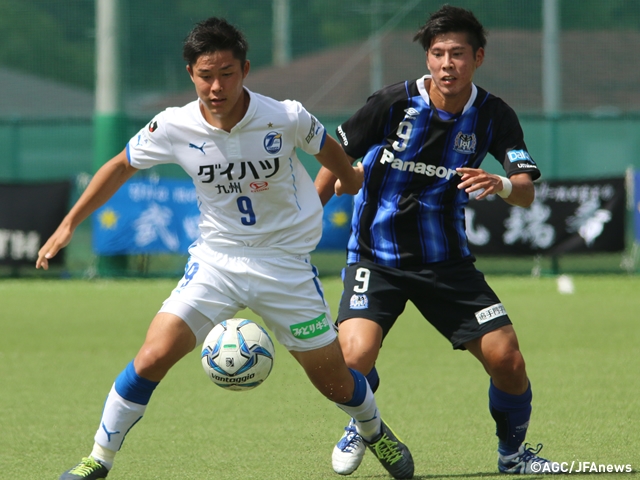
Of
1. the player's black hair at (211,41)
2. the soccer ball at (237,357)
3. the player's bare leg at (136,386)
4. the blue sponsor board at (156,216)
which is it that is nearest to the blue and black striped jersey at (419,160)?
the soccer ball at (237,357)

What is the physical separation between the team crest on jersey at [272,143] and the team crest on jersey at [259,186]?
0.48ft

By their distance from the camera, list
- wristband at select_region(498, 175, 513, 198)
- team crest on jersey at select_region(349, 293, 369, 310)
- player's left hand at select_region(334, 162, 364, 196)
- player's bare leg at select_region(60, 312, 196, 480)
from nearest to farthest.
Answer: player's bare leg at select_region(60, 312, 196, 480) < wristband at select_region(498, 175, 513, 198) < player's left hand at select_region(334, 162, 364, 196) < team crest on jersey at select_region(349, 293, 369, 310)

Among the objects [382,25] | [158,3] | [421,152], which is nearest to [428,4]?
[382,25]

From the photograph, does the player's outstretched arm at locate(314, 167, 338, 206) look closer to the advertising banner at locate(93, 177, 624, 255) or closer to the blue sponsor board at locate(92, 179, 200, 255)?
the advertising banner at locate(93, 177, 624, 255)

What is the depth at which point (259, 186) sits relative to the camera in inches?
177

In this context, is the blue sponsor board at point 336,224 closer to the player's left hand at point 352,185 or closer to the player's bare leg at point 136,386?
the player's left hand at point 352,185

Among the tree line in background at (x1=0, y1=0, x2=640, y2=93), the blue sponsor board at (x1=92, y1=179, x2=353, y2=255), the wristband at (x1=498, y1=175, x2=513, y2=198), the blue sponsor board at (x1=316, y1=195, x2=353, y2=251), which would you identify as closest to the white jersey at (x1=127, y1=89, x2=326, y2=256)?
the wristband at (x1=498, y1=175, x2=513, y2=198)

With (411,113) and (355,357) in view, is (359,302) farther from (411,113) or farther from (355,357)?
(411,113)

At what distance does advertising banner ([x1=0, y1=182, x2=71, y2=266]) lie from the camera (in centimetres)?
1384

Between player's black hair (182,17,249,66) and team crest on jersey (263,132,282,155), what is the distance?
0.36m

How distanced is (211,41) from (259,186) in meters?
0.67

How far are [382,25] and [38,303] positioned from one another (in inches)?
333

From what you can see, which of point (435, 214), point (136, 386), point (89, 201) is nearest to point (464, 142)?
point (435, 214)

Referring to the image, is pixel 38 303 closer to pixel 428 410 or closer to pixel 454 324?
pixel 428 410
